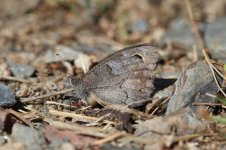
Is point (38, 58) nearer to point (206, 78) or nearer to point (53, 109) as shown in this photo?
point (53, 109)

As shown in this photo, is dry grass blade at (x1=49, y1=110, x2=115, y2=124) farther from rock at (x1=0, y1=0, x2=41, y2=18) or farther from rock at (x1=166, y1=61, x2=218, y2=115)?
rock at (x1=0, y1=0, x2=41, y2=18)

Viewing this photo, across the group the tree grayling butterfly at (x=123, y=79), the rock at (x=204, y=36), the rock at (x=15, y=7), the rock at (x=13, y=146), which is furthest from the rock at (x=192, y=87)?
the rock at (x=15, y=7)

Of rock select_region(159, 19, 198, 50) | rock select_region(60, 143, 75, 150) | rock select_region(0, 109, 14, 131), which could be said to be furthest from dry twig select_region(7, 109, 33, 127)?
rock select_region(159, 19, 198, 50)

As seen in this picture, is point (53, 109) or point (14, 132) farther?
point (53, 109)

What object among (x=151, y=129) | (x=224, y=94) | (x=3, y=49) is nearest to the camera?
(x=151, y=129)

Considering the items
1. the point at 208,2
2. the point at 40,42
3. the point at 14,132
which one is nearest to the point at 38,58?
the point at 40,42

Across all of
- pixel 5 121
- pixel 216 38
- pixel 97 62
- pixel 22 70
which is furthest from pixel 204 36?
pixel 5 121

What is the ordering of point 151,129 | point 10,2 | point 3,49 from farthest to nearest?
point 10,2 → point 3,49 → point 151,129
